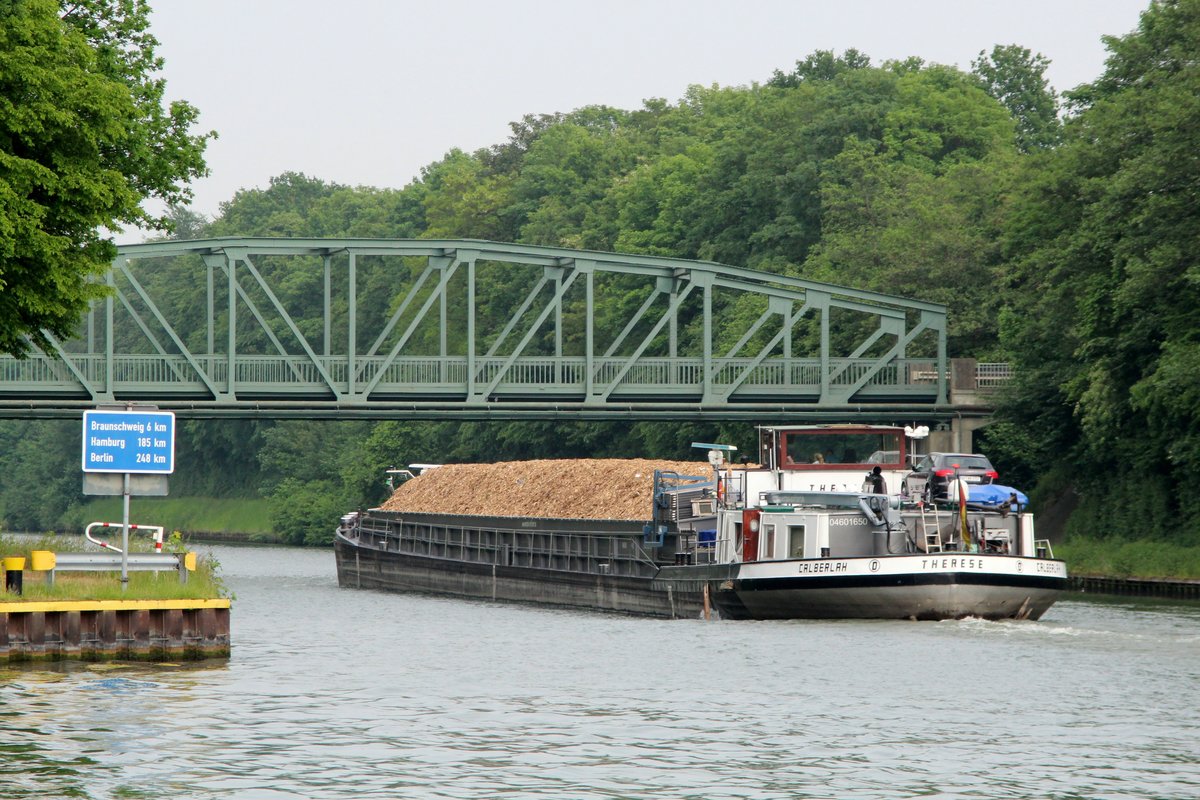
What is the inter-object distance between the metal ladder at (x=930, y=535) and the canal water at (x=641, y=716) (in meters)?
2.11

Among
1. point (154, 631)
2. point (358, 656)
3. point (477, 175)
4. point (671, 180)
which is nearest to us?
point (154, 631)

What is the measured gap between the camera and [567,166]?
135 meters

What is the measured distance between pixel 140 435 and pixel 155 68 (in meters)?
12.5

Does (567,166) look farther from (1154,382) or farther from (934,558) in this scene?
(934,558)

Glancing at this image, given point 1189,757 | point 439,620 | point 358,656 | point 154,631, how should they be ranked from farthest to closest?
point 439,620, point 358,656, point 154,631, point 1189,757

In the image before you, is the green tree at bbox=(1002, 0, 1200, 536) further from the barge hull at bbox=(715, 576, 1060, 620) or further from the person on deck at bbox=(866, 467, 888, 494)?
the barge hull at bbox=(715, 576, 1060, 620)

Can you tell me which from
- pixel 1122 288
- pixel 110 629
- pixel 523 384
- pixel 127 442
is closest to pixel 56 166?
pixel 127 442

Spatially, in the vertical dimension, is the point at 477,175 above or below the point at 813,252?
above

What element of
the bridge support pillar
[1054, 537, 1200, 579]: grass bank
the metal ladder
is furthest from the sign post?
the bridge support pillar

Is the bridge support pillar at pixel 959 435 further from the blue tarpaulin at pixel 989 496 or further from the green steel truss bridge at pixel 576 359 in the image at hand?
the blue tarpaulin at pixel 989 496

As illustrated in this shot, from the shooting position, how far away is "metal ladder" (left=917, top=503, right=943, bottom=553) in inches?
1742

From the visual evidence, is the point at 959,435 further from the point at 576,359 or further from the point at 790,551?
the point at 790,551

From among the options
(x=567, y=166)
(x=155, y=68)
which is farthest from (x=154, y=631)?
(x=567, y=166)

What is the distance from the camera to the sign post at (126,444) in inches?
1388
